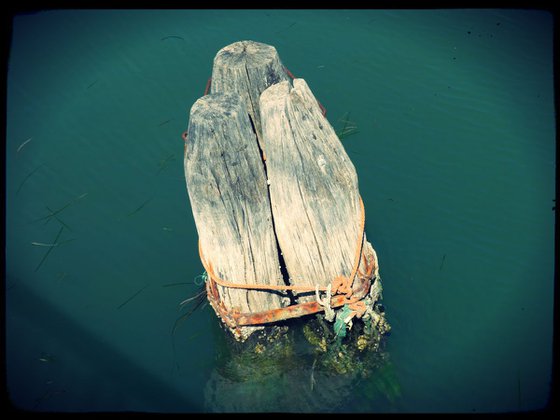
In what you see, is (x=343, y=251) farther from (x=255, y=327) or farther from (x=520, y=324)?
(x=520, y=324)

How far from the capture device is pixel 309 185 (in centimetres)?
309

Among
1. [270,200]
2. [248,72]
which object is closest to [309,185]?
[270,200]

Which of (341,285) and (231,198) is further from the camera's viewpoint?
(341,285)

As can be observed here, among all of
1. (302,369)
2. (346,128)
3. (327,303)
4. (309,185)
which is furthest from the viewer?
(346,128)

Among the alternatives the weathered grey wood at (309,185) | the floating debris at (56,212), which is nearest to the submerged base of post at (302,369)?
the weathered grey wood at (309,185)

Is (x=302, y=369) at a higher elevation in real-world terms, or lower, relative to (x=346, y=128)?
lower

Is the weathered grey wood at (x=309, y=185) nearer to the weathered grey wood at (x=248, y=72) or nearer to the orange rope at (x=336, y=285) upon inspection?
the orange rope at (x=336, y=285)

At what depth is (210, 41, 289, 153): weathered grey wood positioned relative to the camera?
3369mm

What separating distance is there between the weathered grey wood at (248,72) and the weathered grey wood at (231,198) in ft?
0.92

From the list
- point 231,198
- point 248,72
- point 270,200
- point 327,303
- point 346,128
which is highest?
point 248,72

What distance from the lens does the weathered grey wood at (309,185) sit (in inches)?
119

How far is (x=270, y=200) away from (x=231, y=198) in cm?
32

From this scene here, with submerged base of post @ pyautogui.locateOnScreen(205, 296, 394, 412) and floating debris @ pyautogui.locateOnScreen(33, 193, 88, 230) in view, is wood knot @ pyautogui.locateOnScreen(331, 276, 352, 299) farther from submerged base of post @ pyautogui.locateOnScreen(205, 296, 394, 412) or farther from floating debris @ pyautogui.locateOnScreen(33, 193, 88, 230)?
floating debris @ pyautogui.locateOnScreen(33, 193, 88, 230)

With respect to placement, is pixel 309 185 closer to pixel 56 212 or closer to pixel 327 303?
pixel 327 303
